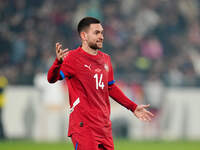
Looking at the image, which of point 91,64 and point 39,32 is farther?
point 39,32

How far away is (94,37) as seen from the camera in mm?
5973

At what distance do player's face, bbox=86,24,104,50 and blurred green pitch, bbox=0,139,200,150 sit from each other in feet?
19.5

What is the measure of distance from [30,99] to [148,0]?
561 centimetres

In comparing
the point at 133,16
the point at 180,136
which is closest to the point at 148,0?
the point at 133,16

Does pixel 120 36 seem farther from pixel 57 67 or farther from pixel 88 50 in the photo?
pixel 57 67

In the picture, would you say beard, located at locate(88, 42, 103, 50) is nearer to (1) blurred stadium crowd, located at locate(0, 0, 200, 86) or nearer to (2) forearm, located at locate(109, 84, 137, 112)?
(2) forearm, located at locate(109, 84, 137, 112)

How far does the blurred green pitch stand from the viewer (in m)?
11.9

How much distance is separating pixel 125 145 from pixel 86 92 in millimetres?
6740

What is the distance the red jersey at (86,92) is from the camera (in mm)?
5859

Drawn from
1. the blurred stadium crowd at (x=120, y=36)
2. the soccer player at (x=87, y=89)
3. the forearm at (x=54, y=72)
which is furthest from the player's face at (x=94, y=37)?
the blurred stadium crowd at (x=120, y=36)

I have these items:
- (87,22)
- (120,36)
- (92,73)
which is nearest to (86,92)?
(92,73)

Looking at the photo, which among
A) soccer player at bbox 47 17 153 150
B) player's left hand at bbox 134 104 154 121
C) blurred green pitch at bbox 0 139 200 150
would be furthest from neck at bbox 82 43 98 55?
blurred green pitch at bbox 0 139 200 150

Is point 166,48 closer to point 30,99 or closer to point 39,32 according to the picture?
point 39,32

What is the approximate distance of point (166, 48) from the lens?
15.9 metres
